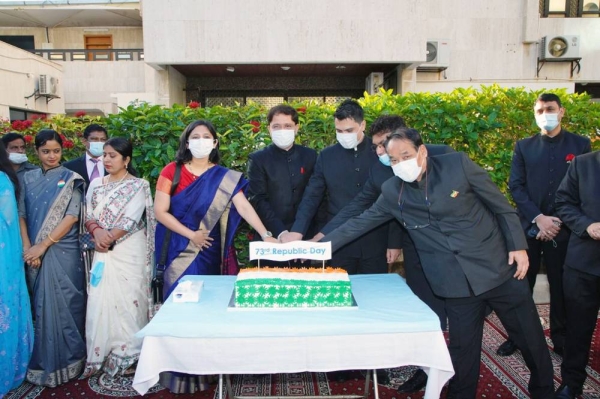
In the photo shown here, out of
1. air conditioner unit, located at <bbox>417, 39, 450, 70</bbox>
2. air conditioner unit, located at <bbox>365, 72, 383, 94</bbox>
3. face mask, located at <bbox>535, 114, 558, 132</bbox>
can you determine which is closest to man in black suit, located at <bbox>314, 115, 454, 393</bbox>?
face mask, located at <bbox>535, 114, 558, 132</bbox>

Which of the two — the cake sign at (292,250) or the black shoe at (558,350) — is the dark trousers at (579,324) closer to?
the black shoe at (558,350)

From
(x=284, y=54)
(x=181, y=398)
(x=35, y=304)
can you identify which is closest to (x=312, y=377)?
(x=181, y=398)

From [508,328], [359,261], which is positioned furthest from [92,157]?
[508,328]

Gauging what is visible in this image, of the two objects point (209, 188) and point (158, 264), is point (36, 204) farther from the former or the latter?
point (209, 188)

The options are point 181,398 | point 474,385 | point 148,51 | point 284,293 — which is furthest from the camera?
point 148,51

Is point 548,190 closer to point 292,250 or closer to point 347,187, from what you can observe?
point 347,187

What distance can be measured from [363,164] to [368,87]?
939cm

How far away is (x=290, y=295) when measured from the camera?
2.58 m

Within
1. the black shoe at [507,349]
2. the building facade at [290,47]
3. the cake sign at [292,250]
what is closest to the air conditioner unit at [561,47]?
the building facade at [290,47]

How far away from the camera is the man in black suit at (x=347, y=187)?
3.58 meters

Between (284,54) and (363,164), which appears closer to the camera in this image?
(363,164)

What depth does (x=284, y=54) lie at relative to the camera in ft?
34.8

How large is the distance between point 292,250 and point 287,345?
0.62 meters

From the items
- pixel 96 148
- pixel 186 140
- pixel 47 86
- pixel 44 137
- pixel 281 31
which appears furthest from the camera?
pixel 47 86
